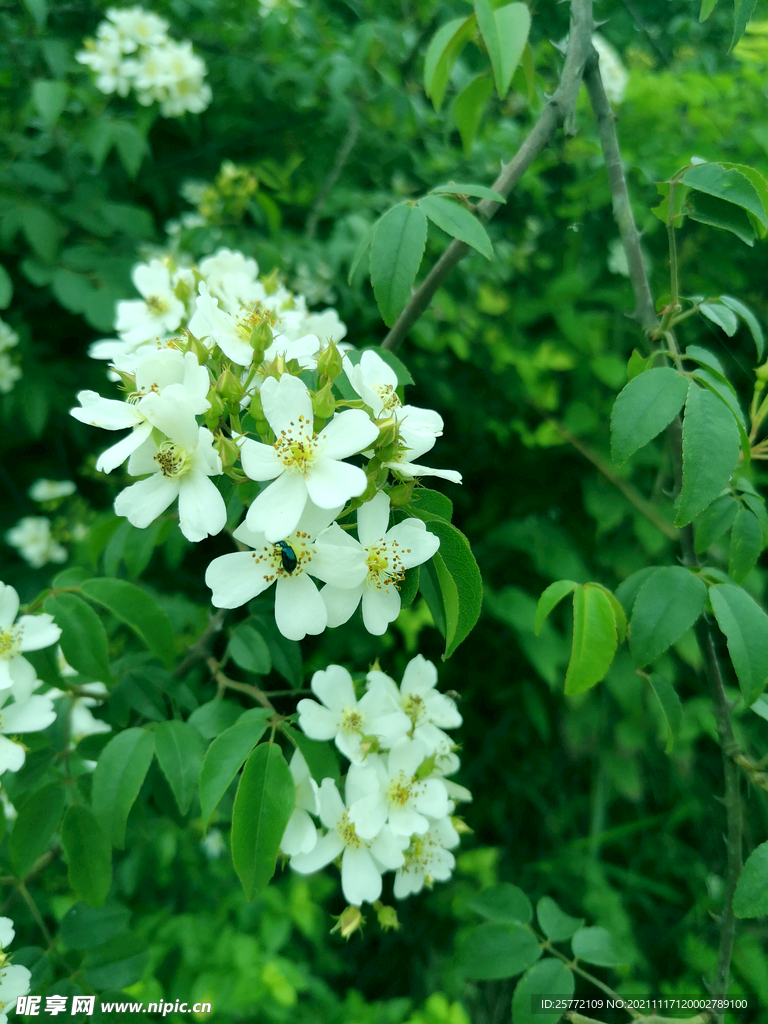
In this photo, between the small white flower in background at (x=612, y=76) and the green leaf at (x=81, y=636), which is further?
the small white flower in background at (x=612, y=76)

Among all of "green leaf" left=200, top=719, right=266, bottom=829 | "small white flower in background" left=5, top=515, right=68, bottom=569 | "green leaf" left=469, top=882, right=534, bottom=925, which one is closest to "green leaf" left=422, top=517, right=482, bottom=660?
"green leaf" left=200, top=719, right=266, bottom=829

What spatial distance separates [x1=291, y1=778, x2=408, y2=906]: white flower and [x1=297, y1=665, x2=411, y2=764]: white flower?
0.06 metres

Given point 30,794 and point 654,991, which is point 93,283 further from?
point 654,991

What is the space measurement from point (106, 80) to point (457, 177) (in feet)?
3.04

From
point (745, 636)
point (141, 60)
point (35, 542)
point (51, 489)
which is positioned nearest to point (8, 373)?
point (51, 489)

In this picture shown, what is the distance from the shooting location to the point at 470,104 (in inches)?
44.3

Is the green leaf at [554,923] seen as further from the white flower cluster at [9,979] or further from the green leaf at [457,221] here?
the green leaf at [457,221]

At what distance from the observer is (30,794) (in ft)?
2.98

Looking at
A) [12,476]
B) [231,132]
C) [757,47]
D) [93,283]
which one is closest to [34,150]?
[93,283]

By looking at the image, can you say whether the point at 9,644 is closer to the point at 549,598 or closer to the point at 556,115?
the point at 549,598

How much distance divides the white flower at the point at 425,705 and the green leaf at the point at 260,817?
0.22m

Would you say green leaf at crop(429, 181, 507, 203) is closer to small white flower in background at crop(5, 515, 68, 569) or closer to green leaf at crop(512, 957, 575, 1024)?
green leaf at crop(512, 957, 575, 1024)

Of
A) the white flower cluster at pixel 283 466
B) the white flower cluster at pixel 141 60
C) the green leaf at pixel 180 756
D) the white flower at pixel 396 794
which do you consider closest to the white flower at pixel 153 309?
the white flower cluster at pixel 283 466

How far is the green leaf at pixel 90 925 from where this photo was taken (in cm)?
Result: 99
